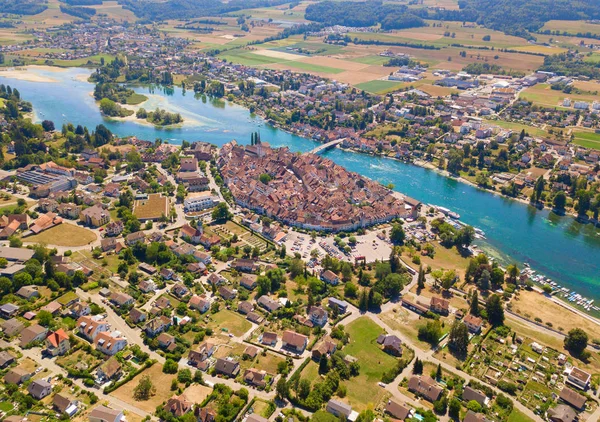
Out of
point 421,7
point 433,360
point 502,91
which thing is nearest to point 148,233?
point 433,360

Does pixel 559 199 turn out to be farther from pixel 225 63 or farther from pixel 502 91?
pixel 225 63

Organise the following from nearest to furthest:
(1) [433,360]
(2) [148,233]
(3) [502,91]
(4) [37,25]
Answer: (1) [433,360], (2) [148,233], (3) [502,91], (4) [37,25]

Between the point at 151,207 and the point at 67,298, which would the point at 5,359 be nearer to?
the point at 67,298

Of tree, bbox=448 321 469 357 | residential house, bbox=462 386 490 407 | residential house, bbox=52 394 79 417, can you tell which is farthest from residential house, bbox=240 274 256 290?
residential house, bbox=462 386 490 407

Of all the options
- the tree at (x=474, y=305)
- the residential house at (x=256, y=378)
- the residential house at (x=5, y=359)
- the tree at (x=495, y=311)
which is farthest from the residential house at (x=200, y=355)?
the tree at (x=495, y=311)

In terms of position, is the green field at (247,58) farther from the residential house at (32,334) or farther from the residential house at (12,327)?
the residential house at (32,334)

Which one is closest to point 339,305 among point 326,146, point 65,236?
point 65,236
